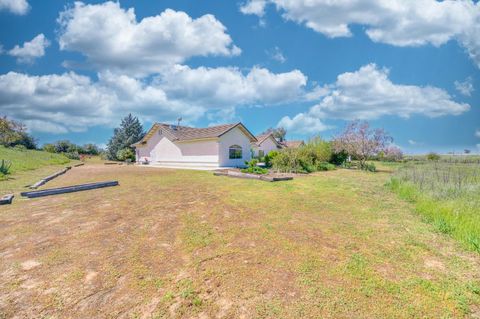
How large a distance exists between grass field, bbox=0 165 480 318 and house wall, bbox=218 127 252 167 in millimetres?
15900

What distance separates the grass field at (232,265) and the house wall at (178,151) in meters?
16.3

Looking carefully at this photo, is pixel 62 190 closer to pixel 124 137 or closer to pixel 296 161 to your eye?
pixel 296 161

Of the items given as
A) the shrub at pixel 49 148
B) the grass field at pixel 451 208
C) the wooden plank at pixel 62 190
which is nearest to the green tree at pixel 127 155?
the shrub at pixel 49 148

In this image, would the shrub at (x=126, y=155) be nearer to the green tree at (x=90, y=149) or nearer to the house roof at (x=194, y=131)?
the house roof at (x=194, y=131)

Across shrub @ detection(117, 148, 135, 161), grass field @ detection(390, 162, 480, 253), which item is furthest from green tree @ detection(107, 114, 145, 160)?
grass field @ detection(390, 162, 480, 253)

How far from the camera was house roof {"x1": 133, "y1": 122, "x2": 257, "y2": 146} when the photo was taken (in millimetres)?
22938

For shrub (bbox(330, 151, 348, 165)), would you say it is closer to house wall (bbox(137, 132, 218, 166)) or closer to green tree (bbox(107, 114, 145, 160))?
house wall (bbox(137, 132, 218, 166))

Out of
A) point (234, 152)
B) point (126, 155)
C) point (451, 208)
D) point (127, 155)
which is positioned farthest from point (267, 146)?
point (451, 208)

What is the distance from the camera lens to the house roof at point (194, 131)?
903 inches

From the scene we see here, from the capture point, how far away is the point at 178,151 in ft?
86.3

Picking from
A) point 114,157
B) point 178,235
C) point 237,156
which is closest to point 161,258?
point 178,235

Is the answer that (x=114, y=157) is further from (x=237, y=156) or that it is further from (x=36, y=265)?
(x=36, y=265)

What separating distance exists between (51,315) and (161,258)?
Result: 60.1 inches

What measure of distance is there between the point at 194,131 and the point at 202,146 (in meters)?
2.68
